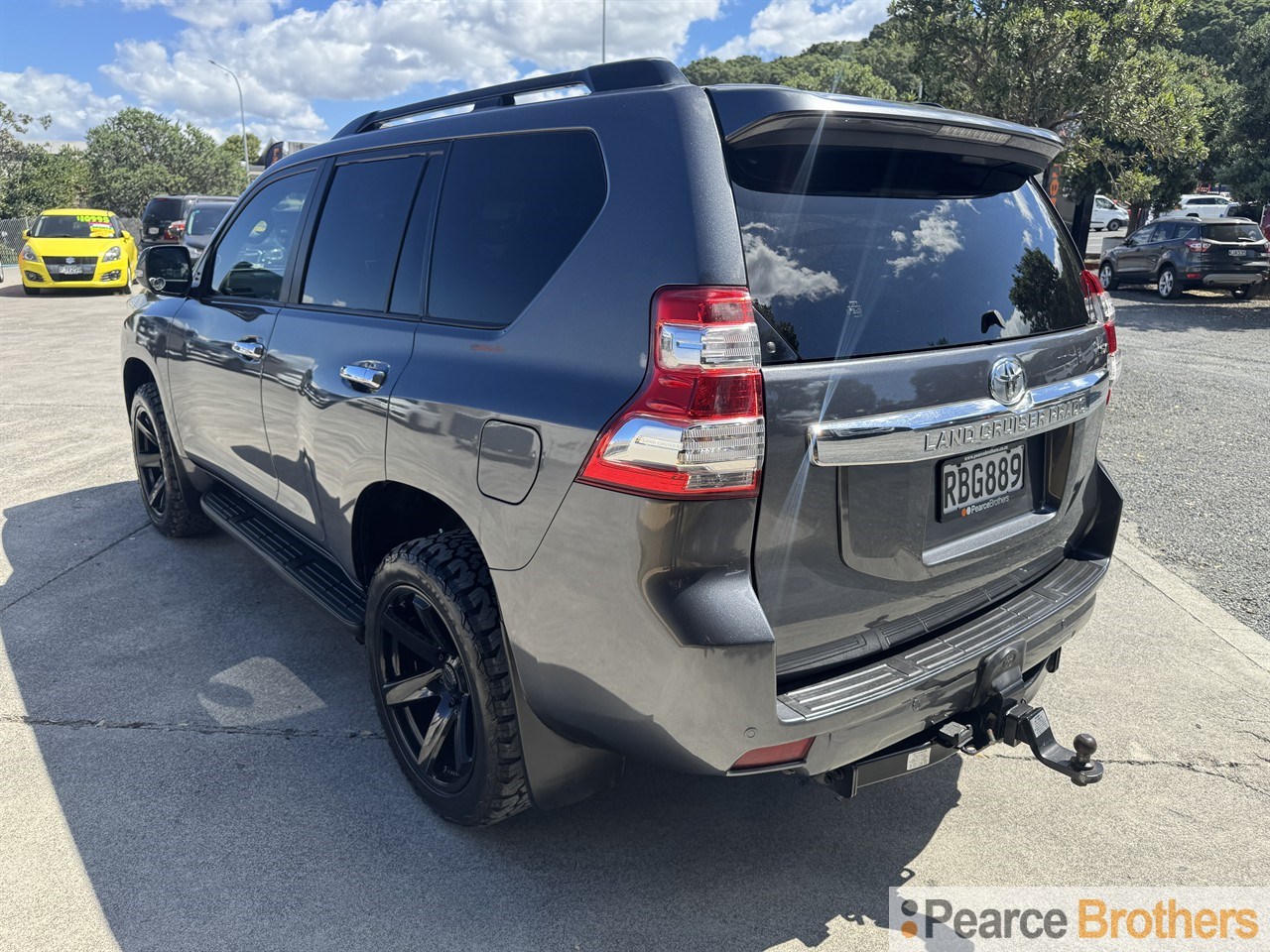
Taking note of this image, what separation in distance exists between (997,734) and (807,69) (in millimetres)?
45516

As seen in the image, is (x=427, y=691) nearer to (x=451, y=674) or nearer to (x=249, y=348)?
(x=451, y=674)

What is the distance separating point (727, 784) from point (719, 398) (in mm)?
1612

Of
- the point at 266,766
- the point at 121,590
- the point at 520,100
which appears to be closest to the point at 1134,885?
the point at 266,766

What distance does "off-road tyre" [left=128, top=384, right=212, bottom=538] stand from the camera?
A: 4.87m

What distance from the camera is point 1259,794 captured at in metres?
3.05

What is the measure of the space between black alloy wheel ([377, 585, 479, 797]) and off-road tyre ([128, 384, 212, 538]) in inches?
98.4

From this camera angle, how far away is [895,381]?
2168 mm

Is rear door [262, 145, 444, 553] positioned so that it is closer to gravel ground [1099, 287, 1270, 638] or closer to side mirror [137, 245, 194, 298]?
side mirror [137, 245, 194, 298]

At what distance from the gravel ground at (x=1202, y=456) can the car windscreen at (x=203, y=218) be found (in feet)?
56.0

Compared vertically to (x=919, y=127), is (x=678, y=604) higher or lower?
lower

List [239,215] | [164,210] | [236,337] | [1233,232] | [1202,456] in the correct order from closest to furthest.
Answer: [236,337] → [239,215] → [1202,456] → [1233,232] → [164,210]

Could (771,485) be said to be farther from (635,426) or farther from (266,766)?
(266,766)

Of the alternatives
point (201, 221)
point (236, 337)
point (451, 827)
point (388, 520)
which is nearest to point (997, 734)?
point (451, 827)

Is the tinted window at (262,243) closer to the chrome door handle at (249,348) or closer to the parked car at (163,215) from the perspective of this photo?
the chrome door handle at (249,348)
